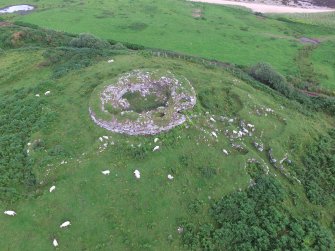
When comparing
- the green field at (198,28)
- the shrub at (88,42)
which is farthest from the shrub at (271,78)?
the shrub at (88,42)

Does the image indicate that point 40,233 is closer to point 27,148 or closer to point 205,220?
point 27,148

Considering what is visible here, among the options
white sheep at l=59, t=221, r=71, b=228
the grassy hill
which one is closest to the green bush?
the grassy hill

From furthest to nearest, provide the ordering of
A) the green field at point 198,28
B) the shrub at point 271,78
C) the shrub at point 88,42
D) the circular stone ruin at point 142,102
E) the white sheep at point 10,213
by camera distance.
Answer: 1. the green field at point 198,28
2. the shrub at point 88,42
3. the shrub at point 271,78
4. the circular stone ruin at point 142,102
5. the white sheep at point 10,213

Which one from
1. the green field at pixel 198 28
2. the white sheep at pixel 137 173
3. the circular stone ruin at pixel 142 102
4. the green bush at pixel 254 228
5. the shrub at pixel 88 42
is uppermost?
the circular stone ruin at pixel 142 102

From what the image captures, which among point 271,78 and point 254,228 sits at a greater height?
point 271,78

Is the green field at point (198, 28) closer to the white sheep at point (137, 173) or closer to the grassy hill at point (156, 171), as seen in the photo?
the grassy hill at point (156, 171)

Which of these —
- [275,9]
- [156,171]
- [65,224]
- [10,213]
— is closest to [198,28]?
[275,9]

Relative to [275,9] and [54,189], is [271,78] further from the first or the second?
[275,9]

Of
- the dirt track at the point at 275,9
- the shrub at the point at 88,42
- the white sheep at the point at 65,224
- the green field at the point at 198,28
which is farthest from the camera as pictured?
the dirt track at the point at 275,9
